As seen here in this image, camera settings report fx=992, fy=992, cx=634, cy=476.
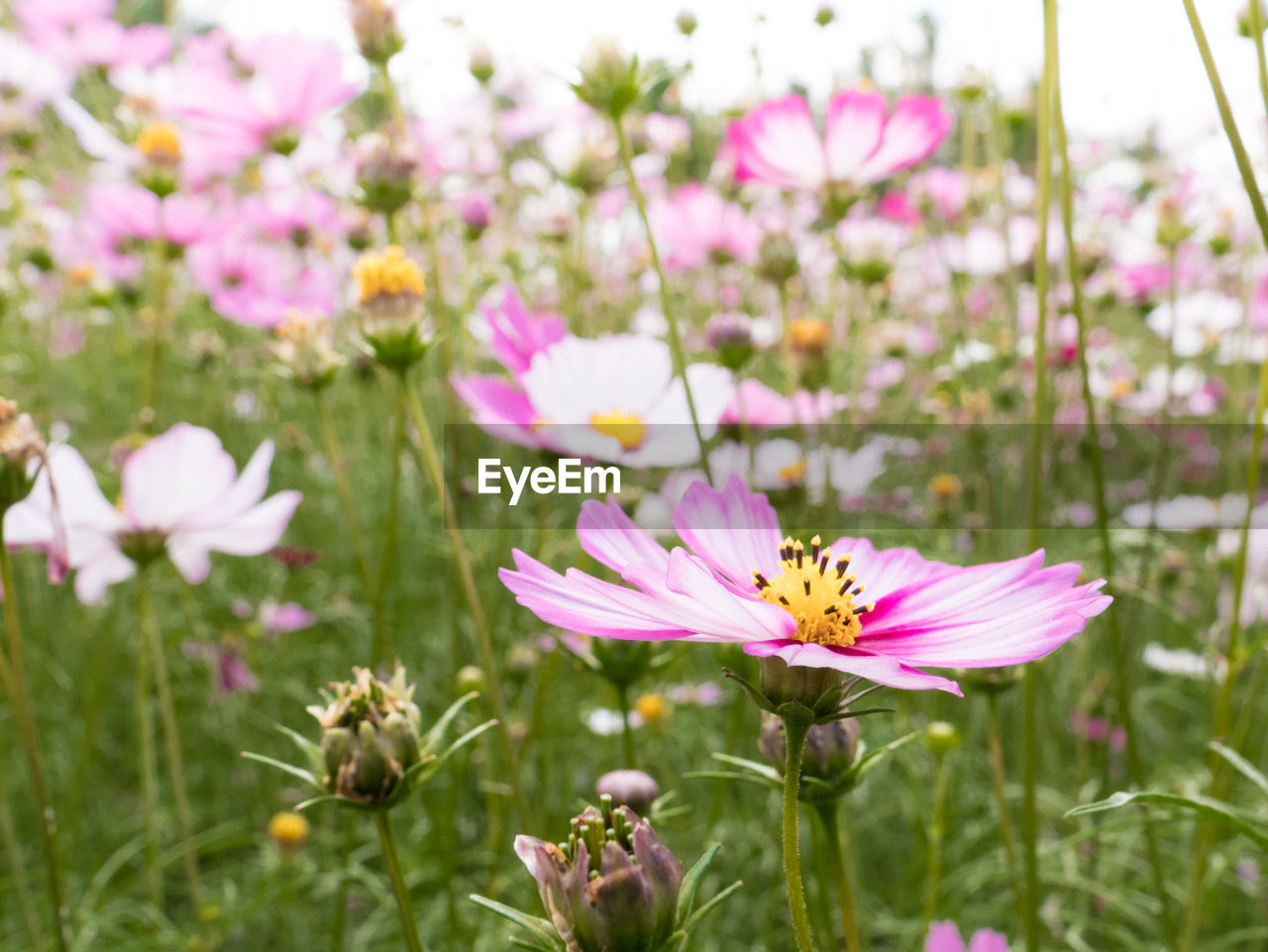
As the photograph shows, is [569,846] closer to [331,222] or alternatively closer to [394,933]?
[394,933]

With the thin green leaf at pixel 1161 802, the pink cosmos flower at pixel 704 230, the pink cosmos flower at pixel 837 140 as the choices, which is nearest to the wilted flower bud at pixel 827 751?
the thin green leaf at pixel 1161 802

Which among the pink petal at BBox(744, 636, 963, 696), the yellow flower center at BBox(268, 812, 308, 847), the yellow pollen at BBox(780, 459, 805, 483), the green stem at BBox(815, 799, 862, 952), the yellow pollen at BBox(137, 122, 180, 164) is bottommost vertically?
the yellow flower center at BBox(268, 812, 308, 847)

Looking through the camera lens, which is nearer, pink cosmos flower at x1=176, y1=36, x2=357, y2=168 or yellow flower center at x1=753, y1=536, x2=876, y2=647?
yellow flower center at x1=753, y1=536, x2=876, y2=647

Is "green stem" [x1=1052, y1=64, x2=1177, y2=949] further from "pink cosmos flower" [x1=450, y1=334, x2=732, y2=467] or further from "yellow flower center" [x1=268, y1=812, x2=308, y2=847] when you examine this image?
"yellow flower center" [x1=268, y1=812, x2=308, y2=847]

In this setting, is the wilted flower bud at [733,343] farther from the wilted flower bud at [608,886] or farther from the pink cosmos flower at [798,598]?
the wilted flower bud at [608,886]

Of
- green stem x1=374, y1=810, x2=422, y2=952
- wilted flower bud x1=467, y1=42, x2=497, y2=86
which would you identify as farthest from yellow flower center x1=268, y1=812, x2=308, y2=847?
wilted flower bud x1=467, y1=42, x2=497, y2=86

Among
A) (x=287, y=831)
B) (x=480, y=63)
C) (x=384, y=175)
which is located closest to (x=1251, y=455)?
(x=384, y=175)
